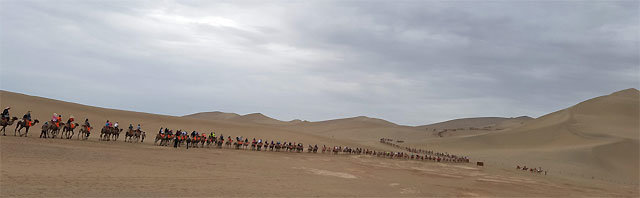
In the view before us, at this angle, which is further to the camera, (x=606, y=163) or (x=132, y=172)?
(x=606, y=163)

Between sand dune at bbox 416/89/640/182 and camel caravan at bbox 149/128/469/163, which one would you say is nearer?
camel caravan at bbox 149/128/469/163

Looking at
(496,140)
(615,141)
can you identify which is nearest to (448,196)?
(615,141)

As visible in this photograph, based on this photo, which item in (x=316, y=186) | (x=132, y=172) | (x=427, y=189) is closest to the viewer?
(x=132, y=172)

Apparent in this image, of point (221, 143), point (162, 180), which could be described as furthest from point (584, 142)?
point (162, 180)

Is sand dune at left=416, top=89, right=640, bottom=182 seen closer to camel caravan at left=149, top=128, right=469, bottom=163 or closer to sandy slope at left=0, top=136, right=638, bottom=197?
camel caravan at left=149, top=128, right=469, bottom=163

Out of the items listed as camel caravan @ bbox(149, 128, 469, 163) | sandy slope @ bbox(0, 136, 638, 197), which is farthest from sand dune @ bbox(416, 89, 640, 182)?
sandy slope @ bbox(0, 136, 638, 197)

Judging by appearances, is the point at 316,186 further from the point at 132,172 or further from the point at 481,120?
the point at 481,120

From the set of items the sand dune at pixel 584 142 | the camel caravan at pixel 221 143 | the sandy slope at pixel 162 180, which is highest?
the sand dune at pixel 584 142

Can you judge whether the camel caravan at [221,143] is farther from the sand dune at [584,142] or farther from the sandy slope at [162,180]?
the sand dune at [584,142]

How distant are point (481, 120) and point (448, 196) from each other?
157221mm

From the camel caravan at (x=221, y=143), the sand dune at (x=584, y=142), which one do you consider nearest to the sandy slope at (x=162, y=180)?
the camel caravan at (x=221, y=143)

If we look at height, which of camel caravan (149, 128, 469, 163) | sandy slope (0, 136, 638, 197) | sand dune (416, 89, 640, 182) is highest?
sand dune (416, 89, 640, 182)

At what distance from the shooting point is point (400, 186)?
62.8ft

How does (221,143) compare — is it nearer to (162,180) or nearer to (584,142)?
(162,180)
